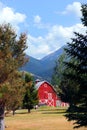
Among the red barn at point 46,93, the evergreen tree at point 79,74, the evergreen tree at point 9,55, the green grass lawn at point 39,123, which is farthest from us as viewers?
the red barn at point 46,93

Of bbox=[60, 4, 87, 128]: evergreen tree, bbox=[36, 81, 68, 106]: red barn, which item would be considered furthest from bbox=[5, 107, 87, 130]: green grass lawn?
bbox=[36, 81, 68, 106]: red barn

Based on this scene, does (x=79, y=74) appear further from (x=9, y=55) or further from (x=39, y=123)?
(x=39, y=123)

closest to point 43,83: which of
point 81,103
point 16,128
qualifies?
point 16,128

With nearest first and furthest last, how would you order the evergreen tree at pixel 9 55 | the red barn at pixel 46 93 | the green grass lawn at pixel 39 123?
the evergreen tree at pixel 9 55 → the green grass lawn at pixel 39 123 → the red barn at pixel 46 93

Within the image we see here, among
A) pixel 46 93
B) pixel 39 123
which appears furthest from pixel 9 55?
pixel 46 93

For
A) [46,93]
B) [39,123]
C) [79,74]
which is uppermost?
[46,93]

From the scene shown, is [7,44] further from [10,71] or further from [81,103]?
[81,103]

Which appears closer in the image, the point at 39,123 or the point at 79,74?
the point at 79,74

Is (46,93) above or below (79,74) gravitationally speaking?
above

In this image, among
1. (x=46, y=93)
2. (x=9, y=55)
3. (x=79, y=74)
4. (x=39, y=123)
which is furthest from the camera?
(x=46, y=93)

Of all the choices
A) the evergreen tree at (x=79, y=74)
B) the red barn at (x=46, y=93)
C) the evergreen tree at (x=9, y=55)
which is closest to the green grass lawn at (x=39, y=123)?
the evergreen tree at (x=9, y=55)

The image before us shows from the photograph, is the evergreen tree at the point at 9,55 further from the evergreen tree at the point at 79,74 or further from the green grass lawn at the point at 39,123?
the evergreen tree at the point at 79,74

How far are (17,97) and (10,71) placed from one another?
85.8 inches

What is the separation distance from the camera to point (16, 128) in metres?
39.8
